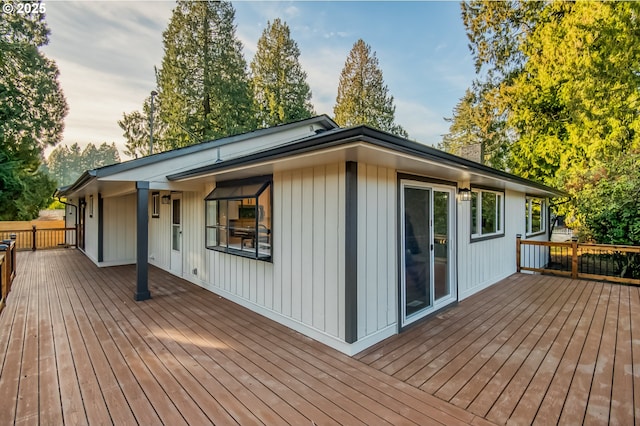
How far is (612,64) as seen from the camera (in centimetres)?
1038

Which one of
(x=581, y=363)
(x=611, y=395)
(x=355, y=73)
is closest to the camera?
(x=611, y=395)

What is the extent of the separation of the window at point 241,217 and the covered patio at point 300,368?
3.17 ft

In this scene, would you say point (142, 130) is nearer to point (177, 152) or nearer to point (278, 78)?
point (278, 78)

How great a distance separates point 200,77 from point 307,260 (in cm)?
1525

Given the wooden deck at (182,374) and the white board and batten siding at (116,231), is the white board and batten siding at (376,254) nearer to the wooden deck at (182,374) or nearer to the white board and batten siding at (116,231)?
the wooden deck at (182,374)

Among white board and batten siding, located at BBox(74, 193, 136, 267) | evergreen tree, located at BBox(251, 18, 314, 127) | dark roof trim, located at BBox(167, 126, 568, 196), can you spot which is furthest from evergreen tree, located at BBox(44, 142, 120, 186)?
dark roof trim, located at BBox(167, 126, 568, 196)

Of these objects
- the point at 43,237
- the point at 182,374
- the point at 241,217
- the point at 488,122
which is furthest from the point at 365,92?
the point at 182,374

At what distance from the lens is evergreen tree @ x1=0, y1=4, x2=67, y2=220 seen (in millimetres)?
11656

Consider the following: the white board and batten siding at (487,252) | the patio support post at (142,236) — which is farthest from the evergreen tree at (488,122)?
the patio support post at (142,236)

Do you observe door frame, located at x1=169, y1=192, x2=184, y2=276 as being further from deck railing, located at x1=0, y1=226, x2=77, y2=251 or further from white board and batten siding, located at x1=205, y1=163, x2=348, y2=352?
deck railing, located at x1=0, y1=226, x2=77, y2=251

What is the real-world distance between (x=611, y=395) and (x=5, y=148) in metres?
18.1

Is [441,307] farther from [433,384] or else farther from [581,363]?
[433,384]

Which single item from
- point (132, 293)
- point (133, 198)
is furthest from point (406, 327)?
point (133, 198)

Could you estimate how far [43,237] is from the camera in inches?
465
